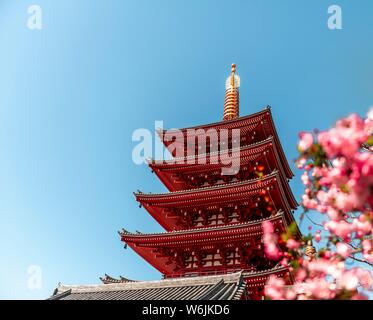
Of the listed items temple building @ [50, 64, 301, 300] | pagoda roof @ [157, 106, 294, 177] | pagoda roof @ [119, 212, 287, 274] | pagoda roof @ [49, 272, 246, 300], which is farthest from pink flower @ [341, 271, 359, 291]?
pagoda roof @ [157, 106, 294, 177]

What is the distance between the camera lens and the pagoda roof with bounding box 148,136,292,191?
21.0m

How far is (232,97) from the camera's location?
26625 mm

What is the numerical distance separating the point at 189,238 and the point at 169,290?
652cm

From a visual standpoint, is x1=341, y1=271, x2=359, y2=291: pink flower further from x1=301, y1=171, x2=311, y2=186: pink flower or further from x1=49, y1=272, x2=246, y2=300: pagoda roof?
x1=49, y1=272, x2=246, y2=300: pagoda roof

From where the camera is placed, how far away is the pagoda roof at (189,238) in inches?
705

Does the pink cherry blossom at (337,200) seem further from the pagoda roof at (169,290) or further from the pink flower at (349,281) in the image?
the pagoda roof at (169,290)

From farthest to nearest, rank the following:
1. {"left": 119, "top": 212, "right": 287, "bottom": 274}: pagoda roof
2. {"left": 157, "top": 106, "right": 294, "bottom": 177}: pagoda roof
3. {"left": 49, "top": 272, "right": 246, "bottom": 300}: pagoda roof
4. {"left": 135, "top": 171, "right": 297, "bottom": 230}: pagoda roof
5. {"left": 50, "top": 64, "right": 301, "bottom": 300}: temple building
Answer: {"left": 157, "top": 106, "right": 294, "bottom": 177}: pagoda roof < {"left": 135, "top": 171, "right": 297, "bottom": 230}: pagoda roof < {"left": 50, "top": 64, "right": 301, "bottom": 300}: temple building < {"left": 119, "top": 212, "right": 287, "bottom": 274}: pagoda roof < {"left": 49, "top": 272, "right": 246, "bottom": 300}: pagoda roof

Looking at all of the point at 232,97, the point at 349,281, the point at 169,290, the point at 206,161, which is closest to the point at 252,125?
the point at 206,161

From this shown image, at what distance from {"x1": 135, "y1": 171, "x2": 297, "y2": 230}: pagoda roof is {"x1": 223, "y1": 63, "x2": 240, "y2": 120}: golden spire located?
235 inches

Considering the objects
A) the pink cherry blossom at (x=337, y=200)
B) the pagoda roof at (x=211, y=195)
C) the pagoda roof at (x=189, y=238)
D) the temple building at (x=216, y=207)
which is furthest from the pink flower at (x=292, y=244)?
the pagoda roof at (x=211, y=195)

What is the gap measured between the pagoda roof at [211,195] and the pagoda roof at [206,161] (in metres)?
1.73

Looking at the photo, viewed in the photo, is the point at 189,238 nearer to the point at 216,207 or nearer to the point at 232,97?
the point at 216,207
